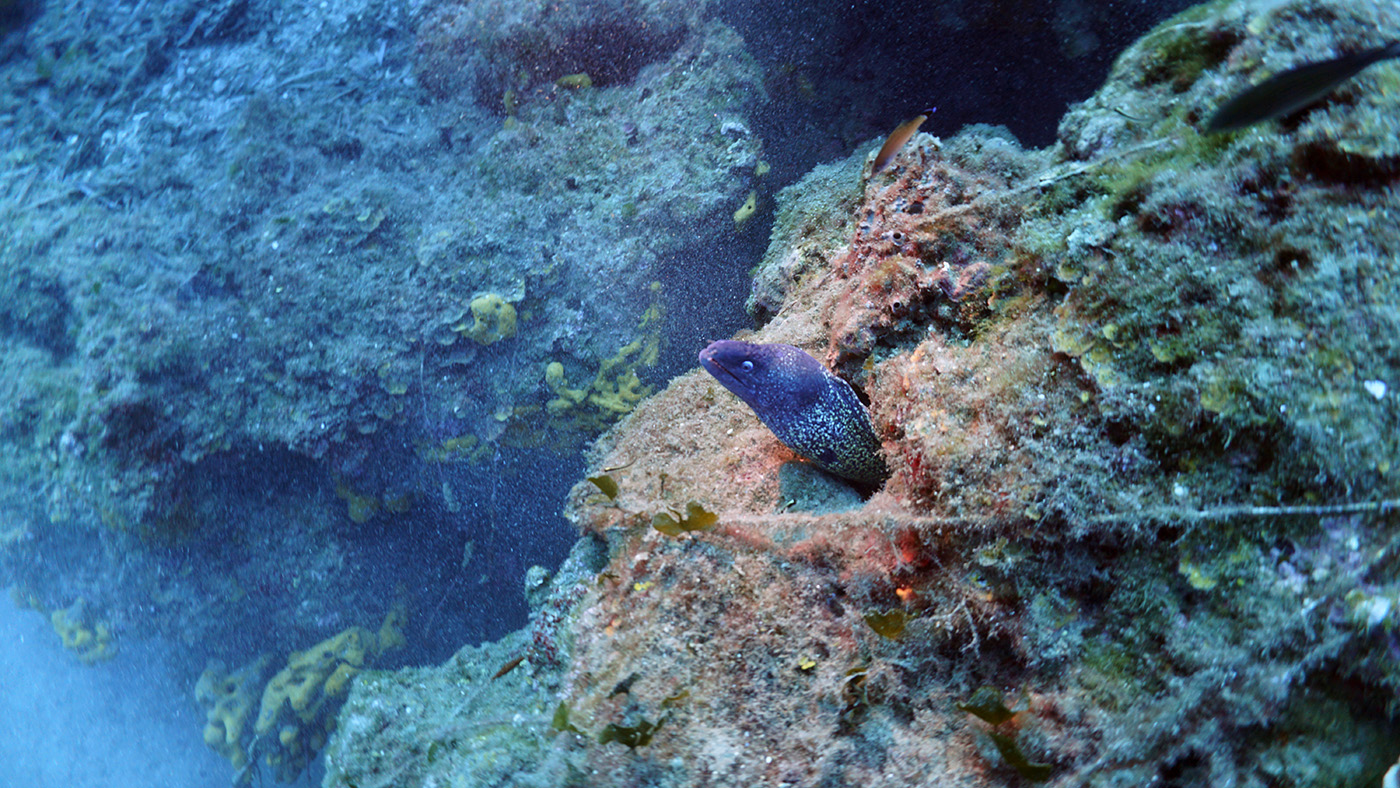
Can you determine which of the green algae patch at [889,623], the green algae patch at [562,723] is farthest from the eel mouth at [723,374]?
the green algae patch at [562,723]

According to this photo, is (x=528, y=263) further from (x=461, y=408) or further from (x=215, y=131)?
(x=215, y=131)

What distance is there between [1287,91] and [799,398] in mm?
1391

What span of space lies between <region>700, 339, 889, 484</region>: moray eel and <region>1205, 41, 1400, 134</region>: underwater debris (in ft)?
4.15

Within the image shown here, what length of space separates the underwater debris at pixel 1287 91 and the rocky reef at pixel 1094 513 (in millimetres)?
273

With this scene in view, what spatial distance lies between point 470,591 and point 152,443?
111 inches

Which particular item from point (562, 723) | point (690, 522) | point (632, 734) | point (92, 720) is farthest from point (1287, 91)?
point (92, 720)

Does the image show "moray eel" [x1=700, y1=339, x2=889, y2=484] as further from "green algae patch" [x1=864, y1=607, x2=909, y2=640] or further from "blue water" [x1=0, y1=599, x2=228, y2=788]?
"blue water" [x1=0, y1=599, x2=228, y2=788]

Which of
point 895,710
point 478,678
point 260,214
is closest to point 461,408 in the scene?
point 478,678

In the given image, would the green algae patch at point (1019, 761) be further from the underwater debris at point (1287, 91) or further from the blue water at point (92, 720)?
the blue water at point (92, 720)

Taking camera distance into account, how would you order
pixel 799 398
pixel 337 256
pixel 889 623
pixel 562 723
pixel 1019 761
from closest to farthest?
pixel 1019 761
pixel 889 623
pixel 562 723
pixel 799 398
pixel 337 256

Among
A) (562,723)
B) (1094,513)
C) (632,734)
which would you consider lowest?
(562,723)

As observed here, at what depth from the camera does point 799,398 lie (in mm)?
2096

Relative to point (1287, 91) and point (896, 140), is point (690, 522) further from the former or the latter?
point (896, 140)

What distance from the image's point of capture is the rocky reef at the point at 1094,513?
1.06 m
